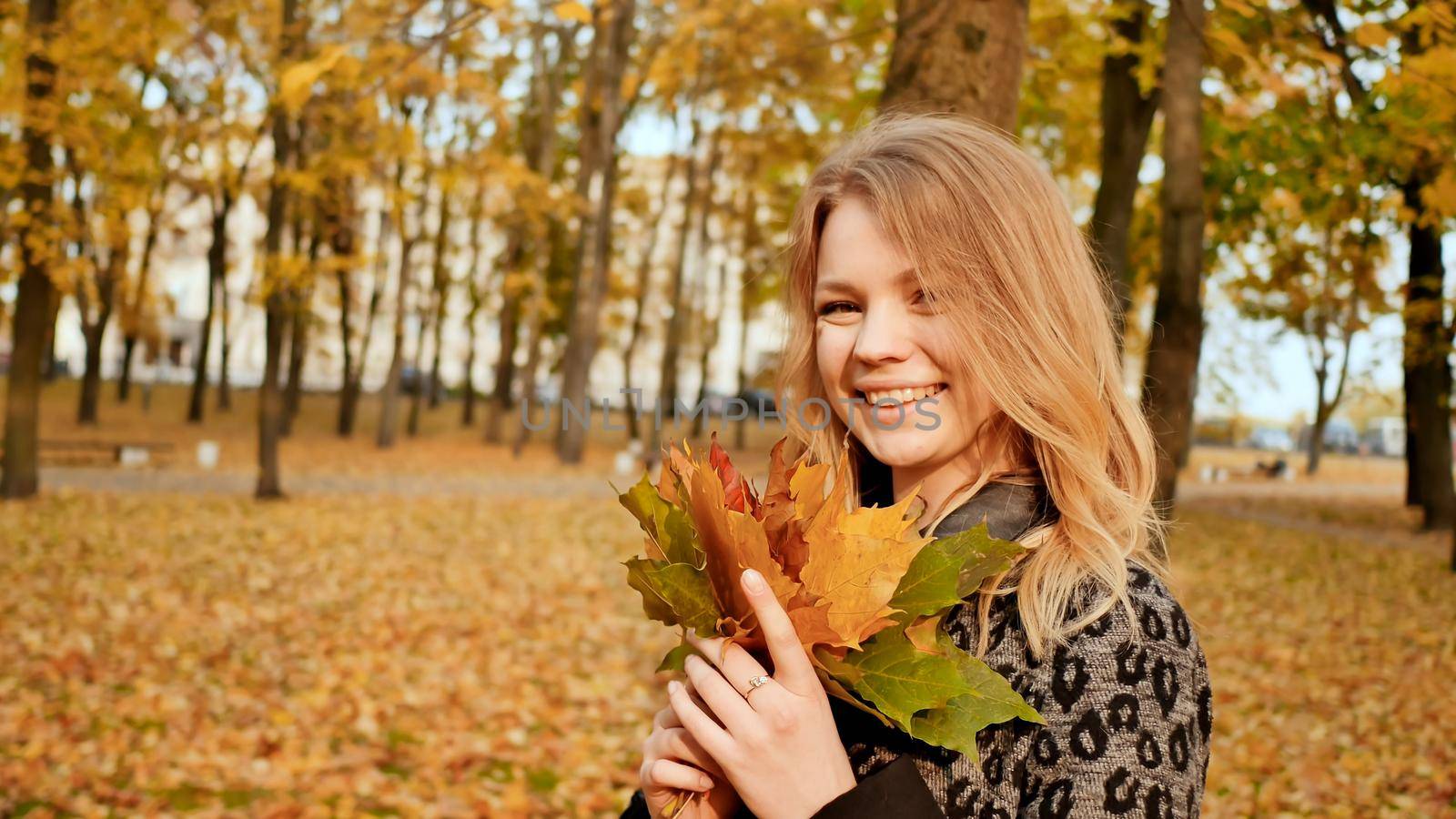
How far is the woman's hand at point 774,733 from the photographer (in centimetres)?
127

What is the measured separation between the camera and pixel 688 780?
1394 mm

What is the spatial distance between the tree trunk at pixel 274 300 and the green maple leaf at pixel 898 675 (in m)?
12.2

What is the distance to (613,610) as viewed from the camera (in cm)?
909

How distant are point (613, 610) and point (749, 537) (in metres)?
8.10

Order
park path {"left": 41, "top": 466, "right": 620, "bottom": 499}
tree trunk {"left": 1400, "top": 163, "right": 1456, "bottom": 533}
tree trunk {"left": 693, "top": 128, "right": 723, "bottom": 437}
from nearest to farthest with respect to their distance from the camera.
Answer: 1. park path {"left": 41, "top": 466, "right": 620, "bottom": 499}
2. tree trunk {"left": 1400, "top": 163, "right": 1456, "bottom": 533}
3. tree trunk {"left": 693, "top": 128, "right": 723, "bottom": 437}

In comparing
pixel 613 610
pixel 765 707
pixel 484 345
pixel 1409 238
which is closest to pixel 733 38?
pixel 613 610

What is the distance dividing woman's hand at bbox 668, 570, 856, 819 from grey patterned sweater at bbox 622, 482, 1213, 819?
5 centimetres

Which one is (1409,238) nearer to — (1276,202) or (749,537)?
(1276,202)

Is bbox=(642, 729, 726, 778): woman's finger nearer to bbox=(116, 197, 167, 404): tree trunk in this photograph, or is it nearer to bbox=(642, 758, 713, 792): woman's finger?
bbox=(642, 758, 713, 792): woman's finger

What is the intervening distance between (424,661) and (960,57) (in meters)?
5.49


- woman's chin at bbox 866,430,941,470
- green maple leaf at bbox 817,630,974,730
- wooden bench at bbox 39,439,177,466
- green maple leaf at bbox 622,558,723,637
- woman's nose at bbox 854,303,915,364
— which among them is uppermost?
woman's nose at bbox 854,303,915,364

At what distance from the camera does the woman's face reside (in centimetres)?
151

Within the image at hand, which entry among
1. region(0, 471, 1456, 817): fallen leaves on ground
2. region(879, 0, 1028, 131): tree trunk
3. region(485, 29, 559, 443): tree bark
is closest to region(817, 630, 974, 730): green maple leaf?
region(0, 471, 1456, 817): fallen leaves on ground

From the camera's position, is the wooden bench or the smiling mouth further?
the wooden bench
